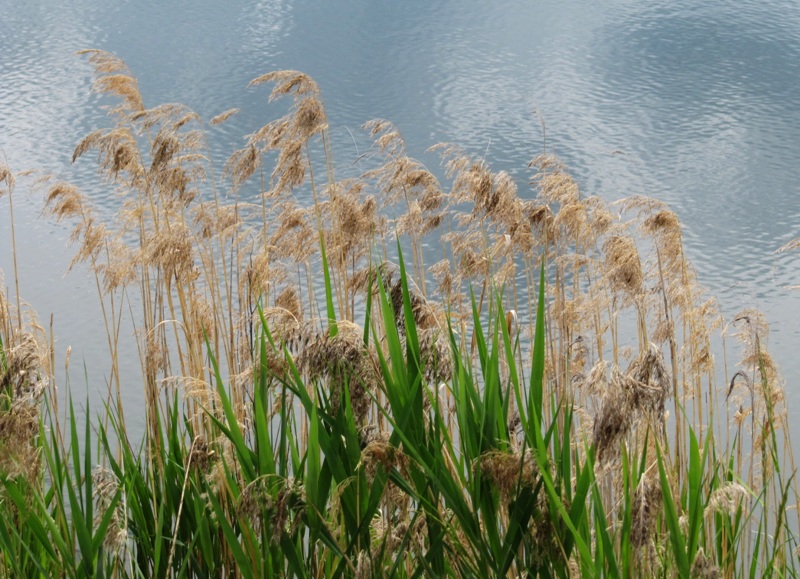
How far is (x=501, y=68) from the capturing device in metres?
8.66

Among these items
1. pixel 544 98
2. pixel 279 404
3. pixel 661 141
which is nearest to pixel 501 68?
pixel 544 98

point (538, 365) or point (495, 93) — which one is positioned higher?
point (538, 365)

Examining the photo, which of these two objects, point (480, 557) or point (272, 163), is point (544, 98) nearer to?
point (272, 163)

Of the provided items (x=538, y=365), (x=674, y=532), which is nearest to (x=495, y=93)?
(x=538, y=365)

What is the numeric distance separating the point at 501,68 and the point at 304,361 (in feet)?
25.2

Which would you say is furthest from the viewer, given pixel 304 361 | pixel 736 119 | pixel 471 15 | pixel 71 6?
pixel 71 6

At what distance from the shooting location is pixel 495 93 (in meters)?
8.00

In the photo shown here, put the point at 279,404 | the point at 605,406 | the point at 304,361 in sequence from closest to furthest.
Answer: the point at 605,406, the point at 304,361, the point at 279,404

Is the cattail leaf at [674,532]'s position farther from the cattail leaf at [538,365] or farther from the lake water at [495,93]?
the lake water at [495,93]

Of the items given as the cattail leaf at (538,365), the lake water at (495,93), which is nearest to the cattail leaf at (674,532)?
the cattail leaf at (538,365)

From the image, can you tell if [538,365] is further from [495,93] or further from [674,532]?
[495,93]

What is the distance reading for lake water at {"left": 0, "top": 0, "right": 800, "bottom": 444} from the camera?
217 inches

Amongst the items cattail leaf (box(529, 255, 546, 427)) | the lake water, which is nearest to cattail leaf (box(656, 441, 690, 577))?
cattail leaf (box(529, 255, 546, 427))

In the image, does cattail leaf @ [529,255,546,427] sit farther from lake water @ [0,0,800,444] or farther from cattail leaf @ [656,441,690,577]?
lake water @ [0,0,800,444]
